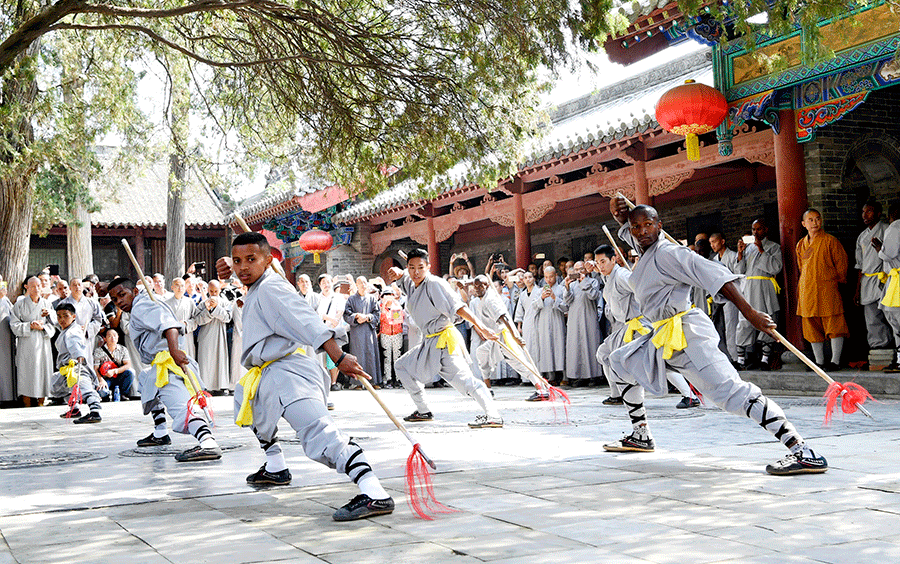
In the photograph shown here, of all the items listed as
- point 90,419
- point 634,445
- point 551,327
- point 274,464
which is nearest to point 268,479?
point 274,464

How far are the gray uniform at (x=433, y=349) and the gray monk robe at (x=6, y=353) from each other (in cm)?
725

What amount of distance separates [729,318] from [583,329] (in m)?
2.08

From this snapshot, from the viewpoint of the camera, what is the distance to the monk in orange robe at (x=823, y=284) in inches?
377

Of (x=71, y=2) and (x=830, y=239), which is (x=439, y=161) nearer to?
(x=71, y=2)

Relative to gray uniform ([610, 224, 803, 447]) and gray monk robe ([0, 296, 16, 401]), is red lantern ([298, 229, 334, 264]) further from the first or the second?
→ gray uniform ([610, 224, 803, 447])

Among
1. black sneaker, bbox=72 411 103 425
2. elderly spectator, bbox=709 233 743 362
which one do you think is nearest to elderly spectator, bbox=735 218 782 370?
elderly spectator, bbox=709 233 743 362

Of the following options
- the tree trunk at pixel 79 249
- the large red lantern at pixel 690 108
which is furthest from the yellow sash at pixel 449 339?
the tree trunk at pixel 79 249

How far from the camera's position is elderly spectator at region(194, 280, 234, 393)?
1316 centimetres

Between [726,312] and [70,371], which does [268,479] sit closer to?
[70,371]

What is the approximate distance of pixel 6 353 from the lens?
12.5 meters

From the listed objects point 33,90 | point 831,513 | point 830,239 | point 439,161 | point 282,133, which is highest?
point 33,90

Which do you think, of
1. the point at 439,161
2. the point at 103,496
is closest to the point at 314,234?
the point at 439,161

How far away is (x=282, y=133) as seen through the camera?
909 cm

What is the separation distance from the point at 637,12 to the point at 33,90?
7.61 meters
